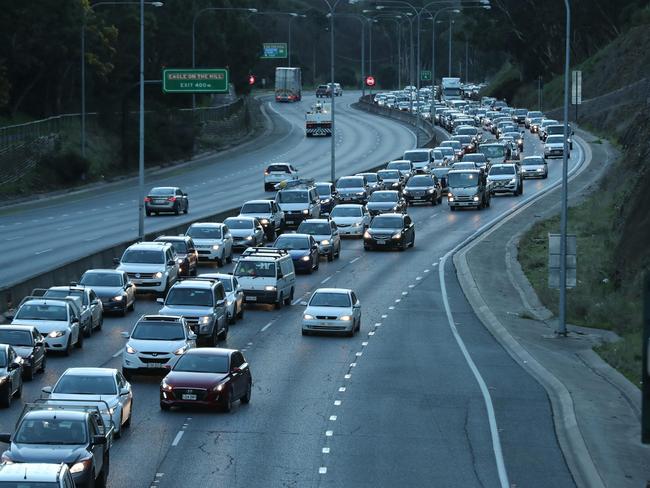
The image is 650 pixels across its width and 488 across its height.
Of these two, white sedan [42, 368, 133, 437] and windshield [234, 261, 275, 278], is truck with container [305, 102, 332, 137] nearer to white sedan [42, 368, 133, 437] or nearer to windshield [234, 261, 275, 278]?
windshield [234, 261, 275, 278]

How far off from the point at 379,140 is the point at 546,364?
9330 cm

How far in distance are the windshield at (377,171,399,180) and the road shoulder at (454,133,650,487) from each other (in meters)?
15.8

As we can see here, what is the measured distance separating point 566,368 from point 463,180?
135 feet

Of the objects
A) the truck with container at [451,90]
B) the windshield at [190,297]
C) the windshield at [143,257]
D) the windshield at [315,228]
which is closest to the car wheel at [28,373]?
the windshield at [190,297]

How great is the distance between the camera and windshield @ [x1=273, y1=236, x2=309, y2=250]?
55094 millimetres

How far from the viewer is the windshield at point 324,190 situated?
75438 millimetres

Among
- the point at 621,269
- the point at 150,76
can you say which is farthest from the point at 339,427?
the point at 150,76

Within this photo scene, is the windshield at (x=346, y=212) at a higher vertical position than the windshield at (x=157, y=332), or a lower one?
higher

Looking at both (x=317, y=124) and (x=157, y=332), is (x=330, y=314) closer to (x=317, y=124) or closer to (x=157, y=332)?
(x=157, y=332)

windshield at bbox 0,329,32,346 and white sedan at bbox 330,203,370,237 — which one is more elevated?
white sedan at bbox 330,203,370,237

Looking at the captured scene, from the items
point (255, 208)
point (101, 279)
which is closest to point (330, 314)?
point (101, 279)

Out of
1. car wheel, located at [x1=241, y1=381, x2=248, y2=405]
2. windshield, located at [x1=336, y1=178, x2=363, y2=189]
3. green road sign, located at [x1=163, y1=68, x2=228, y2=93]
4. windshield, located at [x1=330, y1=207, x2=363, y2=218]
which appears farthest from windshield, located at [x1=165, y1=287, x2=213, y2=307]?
green road sign, located at [x1=163, y1=68, x2=228, y2=93]

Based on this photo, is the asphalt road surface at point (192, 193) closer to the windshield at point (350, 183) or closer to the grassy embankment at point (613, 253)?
the windshield at point (350, 183)

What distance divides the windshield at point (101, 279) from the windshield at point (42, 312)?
252 inches
